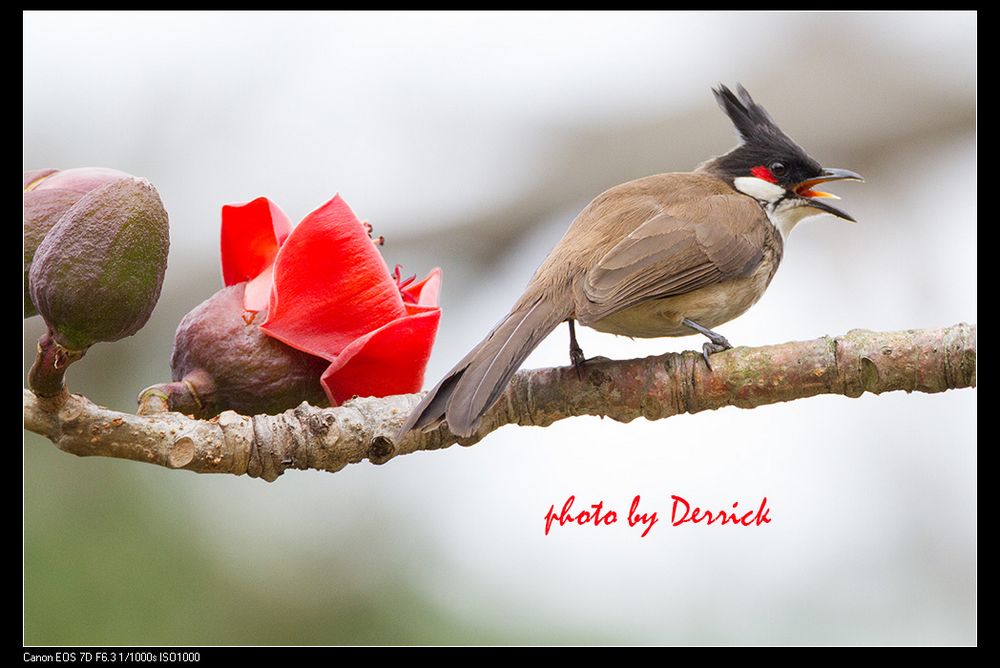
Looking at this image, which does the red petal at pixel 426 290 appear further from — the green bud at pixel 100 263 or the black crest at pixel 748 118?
the black crest at pixel 748 118

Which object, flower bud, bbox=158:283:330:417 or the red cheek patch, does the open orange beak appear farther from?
flower bud, bbox=158:283:330:417

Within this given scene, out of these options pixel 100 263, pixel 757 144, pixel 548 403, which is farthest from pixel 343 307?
pixel 757 144

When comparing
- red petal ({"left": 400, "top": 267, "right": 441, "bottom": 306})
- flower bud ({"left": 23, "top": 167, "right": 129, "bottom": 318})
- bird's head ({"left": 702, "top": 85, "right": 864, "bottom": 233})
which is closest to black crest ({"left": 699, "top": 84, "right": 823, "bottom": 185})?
bird's head ({"left": 702, "top": 85, "right": 864, "bottom": 233})

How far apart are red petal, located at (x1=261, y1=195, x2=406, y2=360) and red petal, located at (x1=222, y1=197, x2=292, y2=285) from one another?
0.34 feet

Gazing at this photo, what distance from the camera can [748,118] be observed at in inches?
145

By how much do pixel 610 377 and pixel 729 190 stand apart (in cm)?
154

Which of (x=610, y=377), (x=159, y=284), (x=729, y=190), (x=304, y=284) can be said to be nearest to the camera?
(x=159, y=284)

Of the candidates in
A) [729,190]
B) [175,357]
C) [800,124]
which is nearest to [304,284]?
[175,357]

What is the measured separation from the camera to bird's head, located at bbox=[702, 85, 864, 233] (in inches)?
141

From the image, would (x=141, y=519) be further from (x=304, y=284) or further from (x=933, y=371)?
(x=933, y=371)

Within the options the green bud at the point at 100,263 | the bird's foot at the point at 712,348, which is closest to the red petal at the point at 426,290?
the green bud at the point at 100,263

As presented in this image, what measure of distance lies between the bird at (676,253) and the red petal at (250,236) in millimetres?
485

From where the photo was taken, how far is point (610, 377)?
2.20 m

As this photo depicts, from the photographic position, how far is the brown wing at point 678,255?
2762 mm
